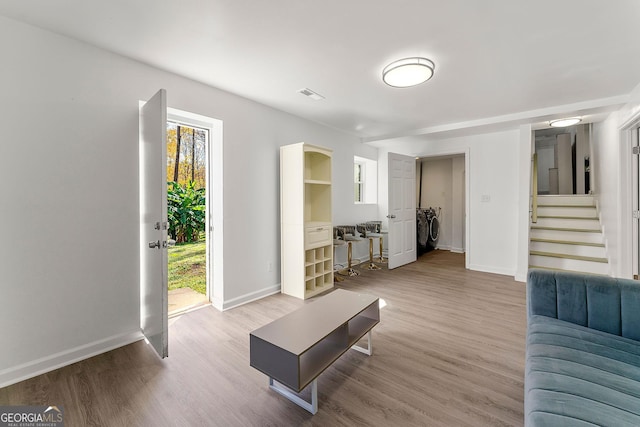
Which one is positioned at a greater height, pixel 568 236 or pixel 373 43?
pixel 373 43

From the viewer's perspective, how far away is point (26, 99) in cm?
192

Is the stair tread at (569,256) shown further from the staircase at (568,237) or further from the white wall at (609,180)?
the white wall at (609,180)

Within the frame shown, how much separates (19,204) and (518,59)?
4037 mm

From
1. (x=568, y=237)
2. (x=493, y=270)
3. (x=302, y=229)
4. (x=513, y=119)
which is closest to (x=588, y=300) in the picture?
(x=302, y=229)

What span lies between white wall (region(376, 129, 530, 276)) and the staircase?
1.52 feet

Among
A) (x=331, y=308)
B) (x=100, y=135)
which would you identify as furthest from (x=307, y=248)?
(x=100, y=135)

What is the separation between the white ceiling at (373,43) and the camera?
5.76ft

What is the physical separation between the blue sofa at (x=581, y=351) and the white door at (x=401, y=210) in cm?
309

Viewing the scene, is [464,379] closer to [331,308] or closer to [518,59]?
[331,308]

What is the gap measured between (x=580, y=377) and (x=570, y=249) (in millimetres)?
4286

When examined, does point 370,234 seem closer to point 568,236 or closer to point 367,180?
point 367,180

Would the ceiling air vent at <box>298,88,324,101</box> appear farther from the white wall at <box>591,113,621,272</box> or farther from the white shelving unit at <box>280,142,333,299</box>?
the white wall at <box>591,113,621,272</box>

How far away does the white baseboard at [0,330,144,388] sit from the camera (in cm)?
185

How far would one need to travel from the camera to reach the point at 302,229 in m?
3.46
